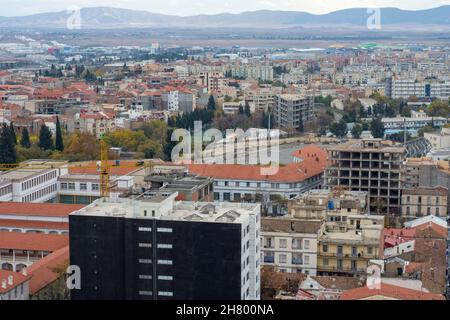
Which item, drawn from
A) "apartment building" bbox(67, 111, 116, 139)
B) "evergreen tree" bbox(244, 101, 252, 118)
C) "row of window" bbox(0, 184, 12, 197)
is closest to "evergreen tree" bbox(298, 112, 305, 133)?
"evergreen tree" bbox(244, 101, 252, 118)

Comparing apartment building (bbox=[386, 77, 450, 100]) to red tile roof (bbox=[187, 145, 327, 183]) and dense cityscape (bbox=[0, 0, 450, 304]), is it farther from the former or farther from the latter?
red tile roof (bbox=[187, 145, 327, 183])


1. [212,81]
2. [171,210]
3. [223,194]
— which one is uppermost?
[171,210]

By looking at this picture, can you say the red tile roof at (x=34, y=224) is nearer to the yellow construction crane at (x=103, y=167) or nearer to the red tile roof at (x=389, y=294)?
the yellow construction crane at (x=103, y=167)

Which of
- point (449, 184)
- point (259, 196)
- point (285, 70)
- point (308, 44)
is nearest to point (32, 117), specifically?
point (259, 196)

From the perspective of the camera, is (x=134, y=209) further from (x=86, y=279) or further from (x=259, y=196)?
(x=259, y=196)

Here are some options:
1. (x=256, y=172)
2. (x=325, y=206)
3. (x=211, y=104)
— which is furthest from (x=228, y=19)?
(x=325, y=206)

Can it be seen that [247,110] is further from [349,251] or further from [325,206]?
[349,251]
